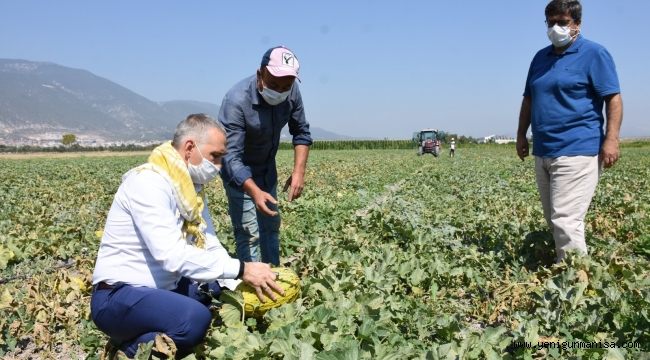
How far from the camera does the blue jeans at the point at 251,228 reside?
14.0 feet

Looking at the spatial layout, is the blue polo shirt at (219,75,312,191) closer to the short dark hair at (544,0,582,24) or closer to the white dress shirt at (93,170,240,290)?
the white dress shirt at (93,170,240,290)

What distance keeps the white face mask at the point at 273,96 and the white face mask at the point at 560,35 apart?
2.16m

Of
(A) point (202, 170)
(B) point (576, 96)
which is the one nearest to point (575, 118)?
(B) point (576, 96)

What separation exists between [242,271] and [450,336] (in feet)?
4.06

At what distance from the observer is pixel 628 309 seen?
2877mm

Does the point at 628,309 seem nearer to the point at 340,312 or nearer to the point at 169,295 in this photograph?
the point at 340,312

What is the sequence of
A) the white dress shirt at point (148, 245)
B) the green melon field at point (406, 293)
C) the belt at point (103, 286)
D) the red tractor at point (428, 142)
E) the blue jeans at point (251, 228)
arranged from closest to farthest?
the green melon field at point (406, 293)
the white dress shirt at point (148, 245)
the belt at point (103, 286)
the blue jeans at point (251, 228)
the red tractor at point (428, 142)

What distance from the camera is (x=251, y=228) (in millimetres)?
4348

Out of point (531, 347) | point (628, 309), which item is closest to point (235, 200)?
point (531, 347)

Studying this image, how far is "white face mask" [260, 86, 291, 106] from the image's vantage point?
3.87 meters

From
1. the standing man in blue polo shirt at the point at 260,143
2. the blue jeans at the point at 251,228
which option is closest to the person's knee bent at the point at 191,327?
the standing man in blue polo shirt at the point at 260,143

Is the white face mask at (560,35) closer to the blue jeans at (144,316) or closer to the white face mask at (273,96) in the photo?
the white face mask at (273,96)

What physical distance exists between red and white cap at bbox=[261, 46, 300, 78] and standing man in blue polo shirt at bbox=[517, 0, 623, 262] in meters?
2.13

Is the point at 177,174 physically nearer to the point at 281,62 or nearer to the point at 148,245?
the point at 148,245
